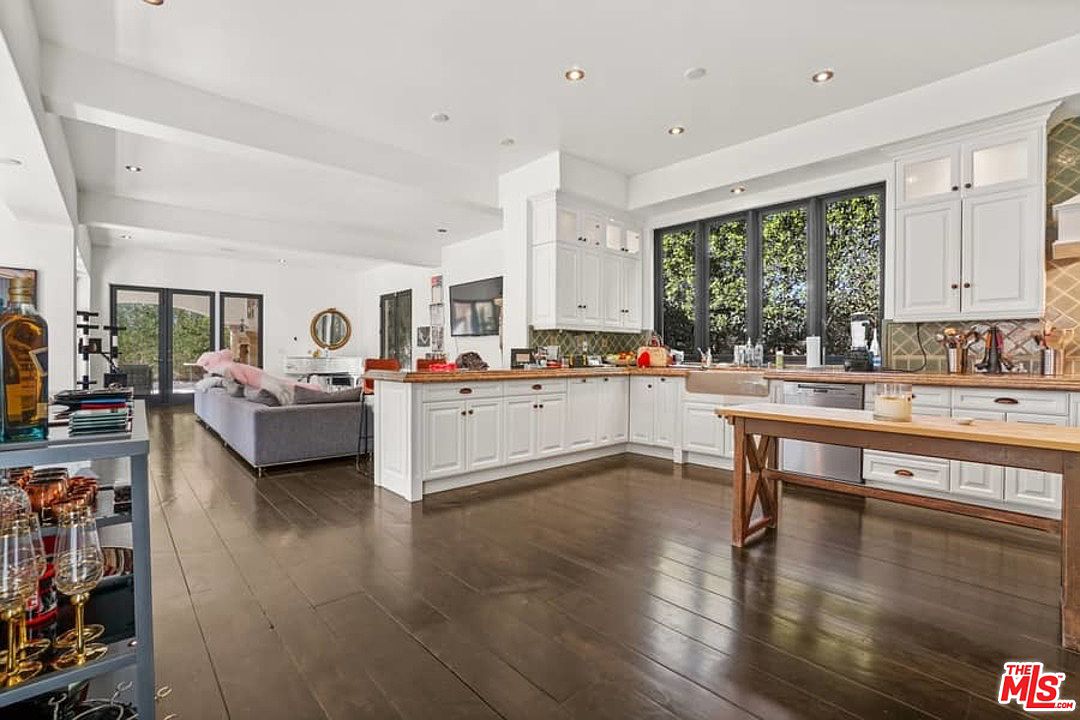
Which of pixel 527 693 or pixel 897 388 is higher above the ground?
pixel 897 388

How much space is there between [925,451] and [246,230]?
8.38 metres

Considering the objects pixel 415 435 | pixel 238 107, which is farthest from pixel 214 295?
pixel 415 435

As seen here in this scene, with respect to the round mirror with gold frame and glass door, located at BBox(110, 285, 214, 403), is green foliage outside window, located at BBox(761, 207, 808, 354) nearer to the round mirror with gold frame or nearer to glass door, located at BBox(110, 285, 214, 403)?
the round mirror with gold frame

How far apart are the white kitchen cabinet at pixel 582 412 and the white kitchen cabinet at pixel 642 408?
45 centimetres

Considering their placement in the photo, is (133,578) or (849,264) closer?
(133,578)

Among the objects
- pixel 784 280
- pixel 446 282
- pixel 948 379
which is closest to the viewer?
pixel 948 379

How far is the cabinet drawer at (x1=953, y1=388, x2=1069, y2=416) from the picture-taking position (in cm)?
310

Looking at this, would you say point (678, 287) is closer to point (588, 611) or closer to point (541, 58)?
point (541, 58)

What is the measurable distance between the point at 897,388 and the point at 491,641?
2136 mm

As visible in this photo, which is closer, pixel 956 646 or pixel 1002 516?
pixel 956 646

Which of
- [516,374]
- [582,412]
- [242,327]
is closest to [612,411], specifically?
[582,412]

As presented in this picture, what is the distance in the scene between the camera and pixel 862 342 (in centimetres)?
449

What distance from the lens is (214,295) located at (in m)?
10.1

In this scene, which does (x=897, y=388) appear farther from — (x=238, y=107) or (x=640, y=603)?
(x=238, y=107)
